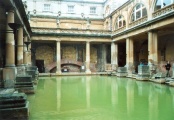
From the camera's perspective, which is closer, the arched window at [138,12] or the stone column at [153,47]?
the stone column at [153,47]

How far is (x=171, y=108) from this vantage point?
738cm

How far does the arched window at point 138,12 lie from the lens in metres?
22.2

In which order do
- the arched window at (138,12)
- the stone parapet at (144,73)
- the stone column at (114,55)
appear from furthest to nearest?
the stone column at (114,55), the arched window at (138,12), the stone parapet at (144,73)

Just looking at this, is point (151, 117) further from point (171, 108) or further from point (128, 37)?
point (128, 37)

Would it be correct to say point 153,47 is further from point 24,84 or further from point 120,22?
point 24,84

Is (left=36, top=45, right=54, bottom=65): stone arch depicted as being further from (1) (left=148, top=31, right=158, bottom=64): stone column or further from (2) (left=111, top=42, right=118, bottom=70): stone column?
(1) (left=148, top=31, right=158, bottom=64): stone column

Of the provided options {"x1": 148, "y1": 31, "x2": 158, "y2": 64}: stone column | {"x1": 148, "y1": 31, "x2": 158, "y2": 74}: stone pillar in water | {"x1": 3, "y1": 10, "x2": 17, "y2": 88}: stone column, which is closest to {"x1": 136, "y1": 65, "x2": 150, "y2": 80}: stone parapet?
{"x1": 148, "y1": 31, "x2": 158, "y2": 74}: stone pillar in water

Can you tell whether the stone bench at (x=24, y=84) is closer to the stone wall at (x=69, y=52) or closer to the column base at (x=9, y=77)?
the column base at (x=9, y=77)

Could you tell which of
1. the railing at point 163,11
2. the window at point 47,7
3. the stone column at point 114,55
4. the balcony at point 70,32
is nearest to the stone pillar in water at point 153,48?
the railing at point 163,11

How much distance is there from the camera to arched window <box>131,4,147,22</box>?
22.2 metres

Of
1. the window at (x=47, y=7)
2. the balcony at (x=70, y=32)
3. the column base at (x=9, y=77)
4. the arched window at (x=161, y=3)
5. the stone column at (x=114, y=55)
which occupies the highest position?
the window at (x=47, y=7)

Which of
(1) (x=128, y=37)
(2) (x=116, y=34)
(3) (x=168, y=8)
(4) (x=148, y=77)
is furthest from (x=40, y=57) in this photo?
(3) (x=168, y=8)

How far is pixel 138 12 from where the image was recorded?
23328mm

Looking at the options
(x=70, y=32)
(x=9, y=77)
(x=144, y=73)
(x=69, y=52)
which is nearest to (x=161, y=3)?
(x=144, y=73)
